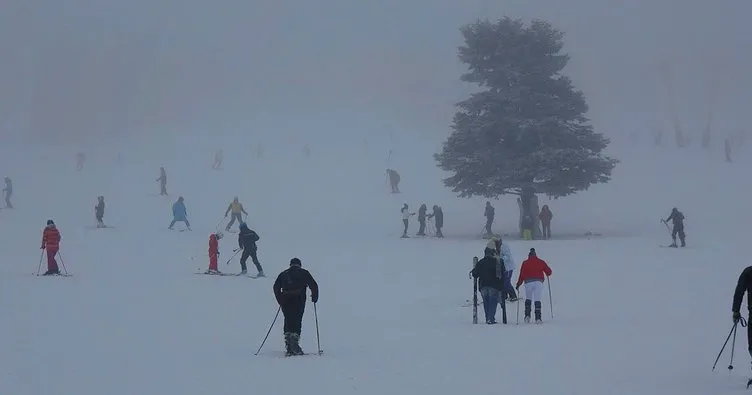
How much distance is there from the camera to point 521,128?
35.7m

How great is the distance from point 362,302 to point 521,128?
17554mm

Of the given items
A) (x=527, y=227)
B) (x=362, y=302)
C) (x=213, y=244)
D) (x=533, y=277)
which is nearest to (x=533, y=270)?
(x=533, y=277)

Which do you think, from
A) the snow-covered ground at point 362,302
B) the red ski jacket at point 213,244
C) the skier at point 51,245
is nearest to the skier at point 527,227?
the snow-covered ground at point 362,302

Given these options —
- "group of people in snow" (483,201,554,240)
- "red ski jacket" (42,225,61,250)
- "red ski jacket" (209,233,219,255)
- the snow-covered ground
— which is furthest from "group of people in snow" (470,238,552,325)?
"group of people in snow" (483,201,554,240)

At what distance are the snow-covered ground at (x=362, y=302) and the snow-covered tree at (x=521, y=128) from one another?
2.25 m

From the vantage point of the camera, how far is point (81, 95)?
403ft

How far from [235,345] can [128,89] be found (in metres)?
118

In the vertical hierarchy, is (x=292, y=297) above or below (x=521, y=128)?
below

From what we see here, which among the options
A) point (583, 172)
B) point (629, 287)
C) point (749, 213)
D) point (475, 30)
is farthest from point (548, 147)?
point (629, 287)

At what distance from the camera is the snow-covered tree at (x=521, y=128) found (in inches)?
1411

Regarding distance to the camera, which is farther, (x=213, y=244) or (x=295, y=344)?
(x=213, y=244)

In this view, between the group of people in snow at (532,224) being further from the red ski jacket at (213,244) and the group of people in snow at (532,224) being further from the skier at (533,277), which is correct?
the skier at (533,277)

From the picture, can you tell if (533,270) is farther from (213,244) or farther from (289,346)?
(213,244)

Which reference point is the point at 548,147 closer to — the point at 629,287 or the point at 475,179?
the point at 475,179
